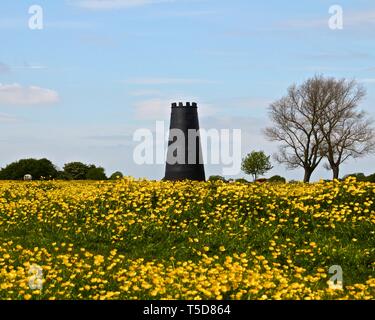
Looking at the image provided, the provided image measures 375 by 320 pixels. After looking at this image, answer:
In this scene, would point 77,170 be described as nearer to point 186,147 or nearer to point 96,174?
point 96,174

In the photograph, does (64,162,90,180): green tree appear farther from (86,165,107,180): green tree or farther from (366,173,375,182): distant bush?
(366,173,375,182): distant bush

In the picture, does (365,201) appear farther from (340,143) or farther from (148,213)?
(340,143)

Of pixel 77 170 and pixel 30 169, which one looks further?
pixel 77 170

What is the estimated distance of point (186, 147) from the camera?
2683 cm

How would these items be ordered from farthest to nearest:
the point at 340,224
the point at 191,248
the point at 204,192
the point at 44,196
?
the point at 44,196, the point at 204,192, the point at 340,224, the point at 191,248

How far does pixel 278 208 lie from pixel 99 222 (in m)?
4.70

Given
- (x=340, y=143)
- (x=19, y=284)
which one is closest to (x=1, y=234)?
(x=19, y=284)

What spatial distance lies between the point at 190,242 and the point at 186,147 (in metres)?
13.3

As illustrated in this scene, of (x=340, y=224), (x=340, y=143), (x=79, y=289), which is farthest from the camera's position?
(x=340, y=143)

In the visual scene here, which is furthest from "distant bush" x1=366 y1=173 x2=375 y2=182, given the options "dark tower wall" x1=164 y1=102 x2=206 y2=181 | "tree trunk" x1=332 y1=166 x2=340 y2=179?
"dark tower wall" x1=164 y1=102 x2=206 y2=181

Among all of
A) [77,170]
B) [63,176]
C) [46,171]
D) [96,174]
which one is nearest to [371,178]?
[96,174]

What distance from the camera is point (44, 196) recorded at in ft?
68.9

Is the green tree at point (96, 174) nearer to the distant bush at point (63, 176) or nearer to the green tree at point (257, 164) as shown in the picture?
the distant bush at point (63, 176)
